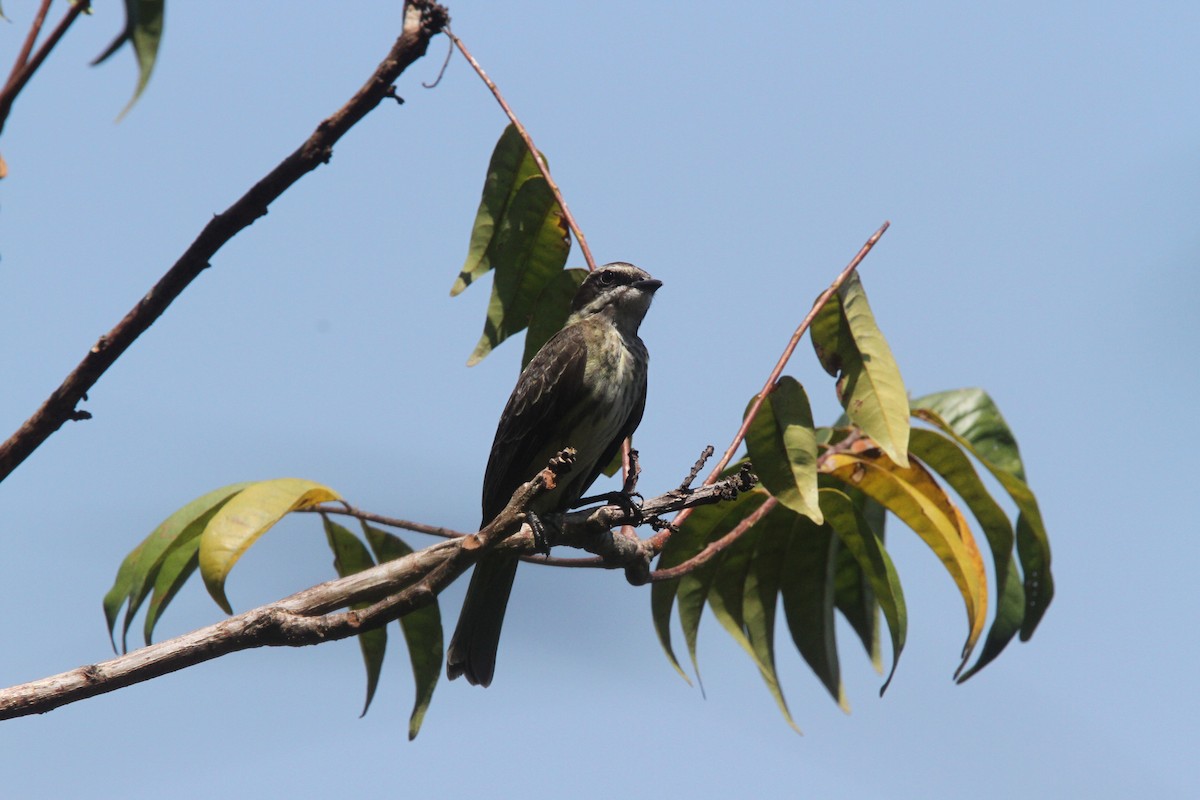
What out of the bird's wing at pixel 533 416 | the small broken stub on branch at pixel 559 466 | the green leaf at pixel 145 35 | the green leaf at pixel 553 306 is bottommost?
the small broken stub on branch at pixel 559 466

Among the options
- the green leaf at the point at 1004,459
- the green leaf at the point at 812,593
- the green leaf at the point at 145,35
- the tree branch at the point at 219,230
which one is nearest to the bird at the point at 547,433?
the green leaf at the point at 812,593

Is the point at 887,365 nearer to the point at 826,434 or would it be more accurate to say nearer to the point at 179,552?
the point at 826,434

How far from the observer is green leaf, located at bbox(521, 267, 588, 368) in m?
5.07

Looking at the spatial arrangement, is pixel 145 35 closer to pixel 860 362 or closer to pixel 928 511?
pixel 860 362

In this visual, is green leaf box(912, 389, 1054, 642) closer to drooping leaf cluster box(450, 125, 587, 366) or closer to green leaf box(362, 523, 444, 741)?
drooping leaf cluster box(450, 125, 587, 366)

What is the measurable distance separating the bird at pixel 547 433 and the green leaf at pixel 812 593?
3.36 ft

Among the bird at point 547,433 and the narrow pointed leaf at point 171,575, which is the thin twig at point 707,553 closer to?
the bird at point 547,433

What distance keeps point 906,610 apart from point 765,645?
2.27 ft

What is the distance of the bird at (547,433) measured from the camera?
→ 5195mm

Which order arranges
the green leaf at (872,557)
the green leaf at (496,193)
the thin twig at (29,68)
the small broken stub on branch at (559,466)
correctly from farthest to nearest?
1. the green leaf at (496,193)
2. the green leaf at (872,557)
3. the small broken stub on branch at (559,466)
4. the thin twig at (29,68)

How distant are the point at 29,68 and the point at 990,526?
338cm

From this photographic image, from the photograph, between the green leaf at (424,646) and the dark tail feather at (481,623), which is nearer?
the green leaf at (424,646)

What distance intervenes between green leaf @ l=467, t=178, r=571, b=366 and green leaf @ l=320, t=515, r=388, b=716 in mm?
861

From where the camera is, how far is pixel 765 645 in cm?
462
